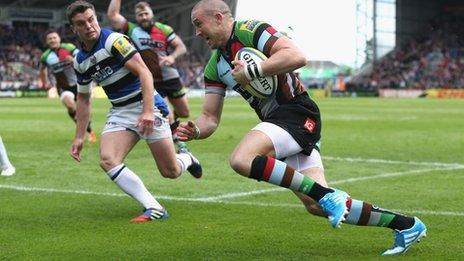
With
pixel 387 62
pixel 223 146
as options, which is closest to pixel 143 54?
pixel 223 146

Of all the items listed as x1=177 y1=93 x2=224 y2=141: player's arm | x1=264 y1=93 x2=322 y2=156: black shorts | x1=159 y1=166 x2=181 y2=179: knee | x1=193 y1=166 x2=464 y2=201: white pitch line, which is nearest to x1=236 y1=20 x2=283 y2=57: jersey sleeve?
x1=264 y1=93 x2=322 y2=156: black shorts

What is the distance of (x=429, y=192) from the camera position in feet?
33.3

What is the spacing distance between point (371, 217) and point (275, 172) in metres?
0.80

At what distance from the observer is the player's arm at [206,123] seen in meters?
6.89

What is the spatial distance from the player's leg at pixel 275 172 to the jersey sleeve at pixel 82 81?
282cm

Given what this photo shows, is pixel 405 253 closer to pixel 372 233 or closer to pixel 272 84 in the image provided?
pixel 372 233

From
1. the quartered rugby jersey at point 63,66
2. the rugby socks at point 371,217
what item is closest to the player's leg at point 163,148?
the rugby socks at point 371,217

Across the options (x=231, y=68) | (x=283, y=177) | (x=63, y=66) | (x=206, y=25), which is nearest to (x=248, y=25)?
(x=206, y=25)

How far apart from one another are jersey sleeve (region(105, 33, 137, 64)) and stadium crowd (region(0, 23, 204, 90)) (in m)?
52.0

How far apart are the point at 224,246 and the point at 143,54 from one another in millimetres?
8934

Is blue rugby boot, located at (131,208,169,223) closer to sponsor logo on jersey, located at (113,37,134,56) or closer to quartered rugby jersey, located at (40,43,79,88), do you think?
sponsor logo on jersey, located at (113,37,134,56)

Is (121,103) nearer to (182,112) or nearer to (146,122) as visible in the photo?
(146,122)

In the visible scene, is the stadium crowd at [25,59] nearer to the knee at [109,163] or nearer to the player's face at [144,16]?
the player's face at [144,16]

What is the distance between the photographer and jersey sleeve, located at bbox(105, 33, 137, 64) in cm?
832
